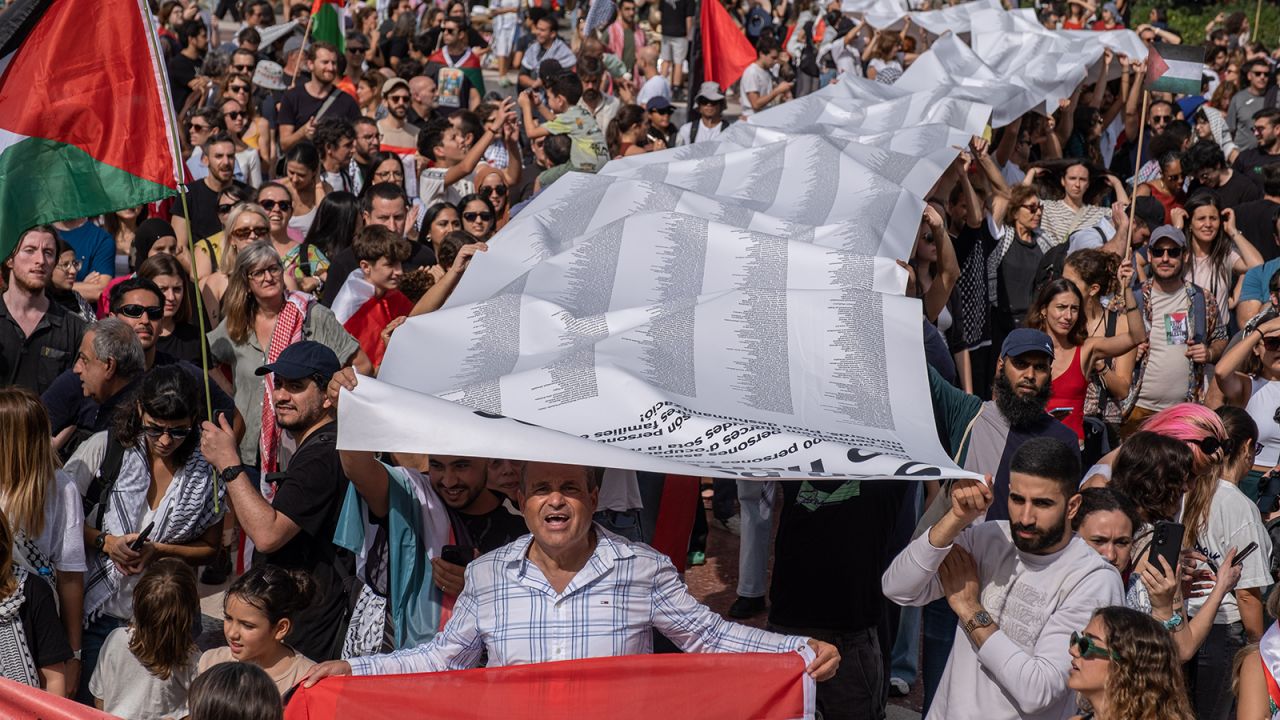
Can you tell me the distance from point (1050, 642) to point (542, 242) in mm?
2697

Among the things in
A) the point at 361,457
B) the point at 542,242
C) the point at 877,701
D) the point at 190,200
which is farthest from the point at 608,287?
the point at 190,200

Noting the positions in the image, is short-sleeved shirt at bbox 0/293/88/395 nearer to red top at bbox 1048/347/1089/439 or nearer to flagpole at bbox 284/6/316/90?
red top at bbox 1048/347/1089/439

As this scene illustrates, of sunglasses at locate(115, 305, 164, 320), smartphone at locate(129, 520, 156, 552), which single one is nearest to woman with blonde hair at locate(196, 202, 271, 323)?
sunglasses at locate(115, 305, 164, 320)

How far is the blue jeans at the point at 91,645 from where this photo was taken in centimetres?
511

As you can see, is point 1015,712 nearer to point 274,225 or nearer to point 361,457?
point 361,457

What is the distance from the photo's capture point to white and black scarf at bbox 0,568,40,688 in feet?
15.2

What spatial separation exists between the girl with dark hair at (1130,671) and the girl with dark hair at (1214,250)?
5.95 m

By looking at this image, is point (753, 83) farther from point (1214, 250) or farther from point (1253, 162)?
point (1214, 250)

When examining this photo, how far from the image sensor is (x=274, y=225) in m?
8.51

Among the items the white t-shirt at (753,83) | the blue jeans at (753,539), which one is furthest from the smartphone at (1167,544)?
the white t-shirt at (753,83)

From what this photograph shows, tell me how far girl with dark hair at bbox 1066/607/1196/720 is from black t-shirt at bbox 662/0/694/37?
51.4 feet

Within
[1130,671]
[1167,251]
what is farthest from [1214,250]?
[1130,671]

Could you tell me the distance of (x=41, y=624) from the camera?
15.6 feet

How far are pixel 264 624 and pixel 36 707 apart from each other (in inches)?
27.2
